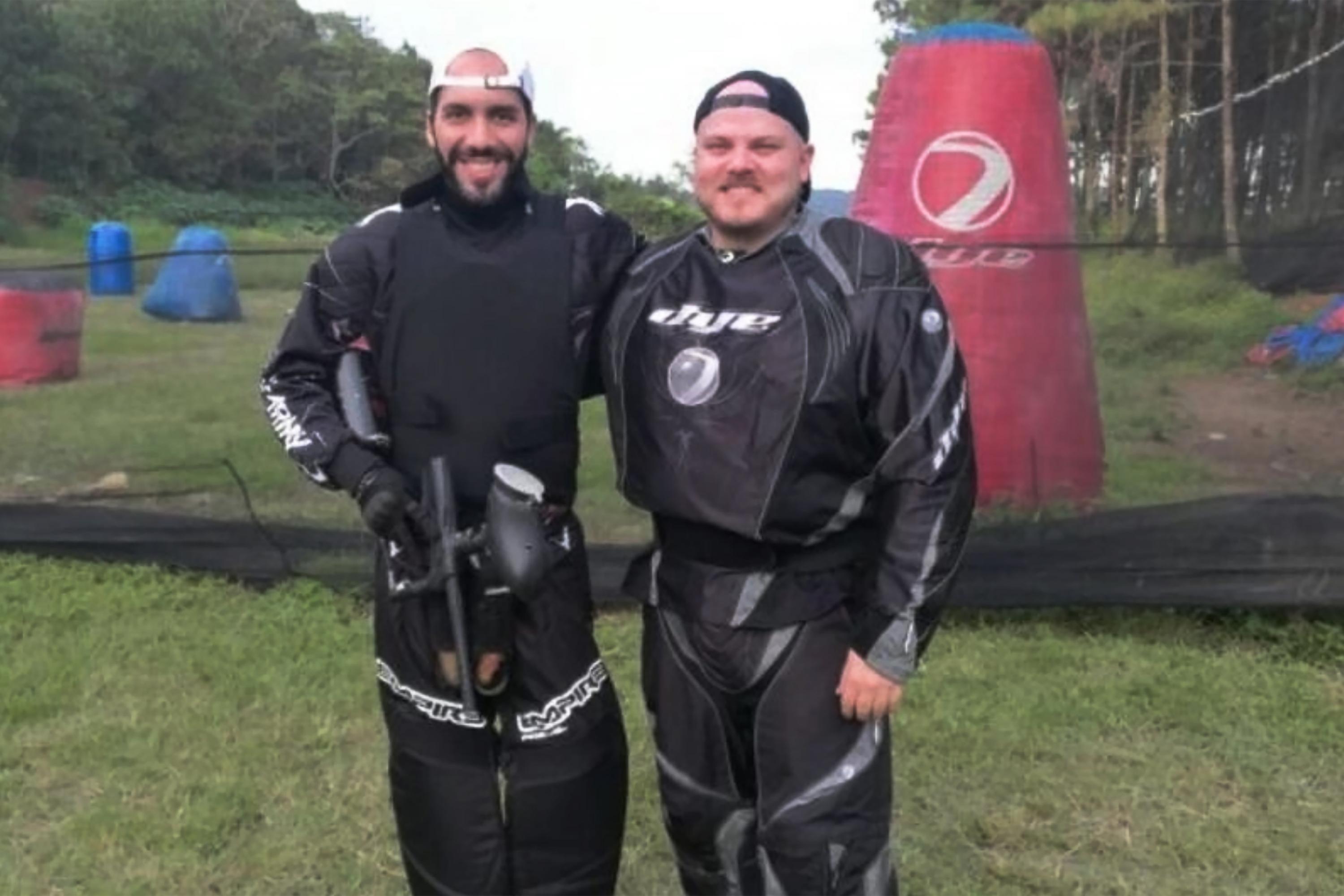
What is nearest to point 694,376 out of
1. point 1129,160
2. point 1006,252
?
point 1006,252

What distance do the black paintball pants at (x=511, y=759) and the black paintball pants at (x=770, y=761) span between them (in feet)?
0.54

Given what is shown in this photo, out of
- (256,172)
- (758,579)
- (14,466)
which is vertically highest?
(256,172)

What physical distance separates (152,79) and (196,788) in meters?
3.33

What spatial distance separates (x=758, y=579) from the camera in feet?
8.58

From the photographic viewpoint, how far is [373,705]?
4.70 m

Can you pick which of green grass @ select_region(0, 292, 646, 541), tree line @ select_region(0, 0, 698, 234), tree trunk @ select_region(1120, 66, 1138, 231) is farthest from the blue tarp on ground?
green grass @ select_region(0, 292, 646, 541)

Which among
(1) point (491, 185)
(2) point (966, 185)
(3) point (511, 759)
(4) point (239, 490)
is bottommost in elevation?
(4) point (239, 490)

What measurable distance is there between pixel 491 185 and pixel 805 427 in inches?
27.3

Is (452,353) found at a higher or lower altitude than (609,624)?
higher

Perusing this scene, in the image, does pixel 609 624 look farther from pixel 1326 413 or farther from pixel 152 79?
pixel 152 79

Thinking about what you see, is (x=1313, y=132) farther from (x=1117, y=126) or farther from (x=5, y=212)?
(x=5, y=212)

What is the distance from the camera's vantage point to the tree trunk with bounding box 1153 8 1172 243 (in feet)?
17.1

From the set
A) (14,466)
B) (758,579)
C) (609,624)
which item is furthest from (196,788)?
(14,466)

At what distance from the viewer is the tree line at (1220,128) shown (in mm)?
5188
